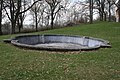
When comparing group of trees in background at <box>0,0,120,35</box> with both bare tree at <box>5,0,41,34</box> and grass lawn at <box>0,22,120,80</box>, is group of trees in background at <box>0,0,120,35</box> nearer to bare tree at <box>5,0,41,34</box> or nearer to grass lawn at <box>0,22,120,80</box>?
bare tree at <box>5,0,41,34</box>

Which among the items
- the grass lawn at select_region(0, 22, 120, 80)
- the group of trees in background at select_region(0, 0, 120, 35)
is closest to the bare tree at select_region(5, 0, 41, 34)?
the group of trees in background at select_region(0, 0, 120, 35)

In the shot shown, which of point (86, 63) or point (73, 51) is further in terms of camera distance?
point (73, 51)

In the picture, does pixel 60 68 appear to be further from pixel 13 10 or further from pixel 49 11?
pixel 49 11

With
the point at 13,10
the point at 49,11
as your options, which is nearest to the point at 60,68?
the point at 13,10

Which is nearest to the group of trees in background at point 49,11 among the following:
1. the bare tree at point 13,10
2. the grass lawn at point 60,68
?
the bare tree at point 13,10

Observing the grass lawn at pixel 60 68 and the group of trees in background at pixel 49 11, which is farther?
the group of trees in background at pixel 49 11

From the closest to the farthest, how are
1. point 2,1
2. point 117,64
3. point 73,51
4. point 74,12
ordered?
point 117,64, point 73,51, point 2,1, point 74,12

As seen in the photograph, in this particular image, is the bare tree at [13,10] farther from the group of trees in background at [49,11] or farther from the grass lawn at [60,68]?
the grass lawn at [60,68]

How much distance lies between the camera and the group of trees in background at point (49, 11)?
118 feet

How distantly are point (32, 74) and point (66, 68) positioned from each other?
1.58 metres

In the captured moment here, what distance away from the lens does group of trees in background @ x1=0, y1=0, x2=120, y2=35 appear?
35.8m

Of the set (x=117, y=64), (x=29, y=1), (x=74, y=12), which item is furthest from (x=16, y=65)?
(x=74, y=12)

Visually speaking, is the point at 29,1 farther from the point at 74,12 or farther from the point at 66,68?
the point at 66,68

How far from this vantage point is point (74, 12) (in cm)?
6469
